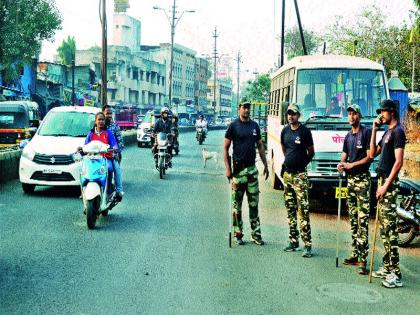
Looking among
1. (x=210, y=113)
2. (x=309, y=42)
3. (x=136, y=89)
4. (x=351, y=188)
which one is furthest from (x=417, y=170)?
(x=210, y=113)

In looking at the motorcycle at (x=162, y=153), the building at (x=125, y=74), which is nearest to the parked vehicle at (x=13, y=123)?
the motorcycle at (x=162, y=153)

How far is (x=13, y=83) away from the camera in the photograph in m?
44.9

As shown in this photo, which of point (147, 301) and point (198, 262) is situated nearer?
point (147, 301)

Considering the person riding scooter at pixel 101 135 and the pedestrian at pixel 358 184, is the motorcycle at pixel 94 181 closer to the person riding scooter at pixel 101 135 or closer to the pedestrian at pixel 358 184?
the person riding scooter at pixel 101 135

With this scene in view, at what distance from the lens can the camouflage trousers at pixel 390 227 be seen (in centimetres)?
627

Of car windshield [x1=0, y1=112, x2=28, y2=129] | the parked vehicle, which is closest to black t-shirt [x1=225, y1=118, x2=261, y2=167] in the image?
the parked vehicle

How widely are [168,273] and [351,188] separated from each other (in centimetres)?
247

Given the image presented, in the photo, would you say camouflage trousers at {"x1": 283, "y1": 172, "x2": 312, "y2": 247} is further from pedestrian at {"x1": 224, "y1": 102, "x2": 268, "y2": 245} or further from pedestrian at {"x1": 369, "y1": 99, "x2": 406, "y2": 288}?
pedestrian at {"x1": 369, "y1": 99, "x2": 406, "y2": 288}

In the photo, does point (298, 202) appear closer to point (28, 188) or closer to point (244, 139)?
point (244, 139)

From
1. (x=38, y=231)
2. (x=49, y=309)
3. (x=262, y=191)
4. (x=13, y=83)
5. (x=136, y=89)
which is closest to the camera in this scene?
(x=49, y=309)

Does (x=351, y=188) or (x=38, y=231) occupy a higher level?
(x=351, y=188)

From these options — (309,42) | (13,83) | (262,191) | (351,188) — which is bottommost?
(262,191)

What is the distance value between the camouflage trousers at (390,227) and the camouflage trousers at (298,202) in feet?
4.43

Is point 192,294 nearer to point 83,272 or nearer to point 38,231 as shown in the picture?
point 83,272
